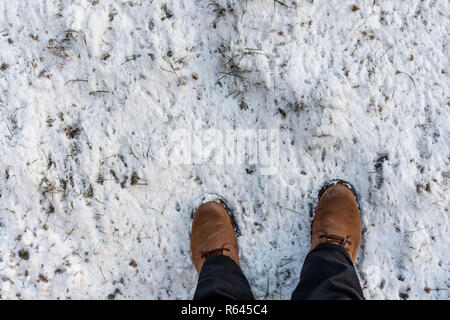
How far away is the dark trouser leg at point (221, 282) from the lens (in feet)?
5.06

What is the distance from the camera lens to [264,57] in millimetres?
1888

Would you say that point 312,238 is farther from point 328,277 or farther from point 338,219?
point 328,277

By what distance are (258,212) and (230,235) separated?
0.19 meters

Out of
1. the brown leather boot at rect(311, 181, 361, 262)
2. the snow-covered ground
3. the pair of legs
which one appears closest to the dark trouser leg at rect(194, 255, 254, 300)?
the pair of legs

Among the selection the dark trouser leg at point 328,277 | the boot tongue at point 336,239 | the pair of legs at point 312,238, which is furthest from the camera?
the boot tongue at point 336,239

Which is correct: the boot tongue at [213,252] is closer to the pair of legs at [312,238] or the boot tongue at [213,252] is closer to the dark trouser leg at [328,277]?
the pair of legs at [312,238]

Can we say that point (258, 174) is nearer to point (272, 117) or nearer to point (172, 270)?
point (272, 117)

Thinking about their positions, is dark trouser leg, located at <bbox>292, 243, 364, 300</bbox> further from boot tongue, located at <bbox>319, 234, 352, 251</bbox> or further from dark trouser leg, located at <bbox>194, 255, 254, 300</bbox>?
dark trouser leg, located at <bbox>194, 255, 254, 300</bbox>

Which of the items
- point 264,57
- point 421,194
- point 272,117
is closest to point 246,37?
point 264,57

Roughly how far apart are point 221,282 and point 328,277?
0.48 m

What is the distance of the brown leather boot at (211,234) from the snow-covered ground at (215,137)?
65mm

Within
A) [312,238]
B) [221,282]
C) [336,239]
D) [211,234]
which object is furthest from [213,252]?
[336,239]

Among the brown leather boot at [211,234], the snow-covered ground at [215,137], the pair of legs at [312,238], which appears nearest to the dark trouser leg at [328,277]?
the pair of legs at [312,238]

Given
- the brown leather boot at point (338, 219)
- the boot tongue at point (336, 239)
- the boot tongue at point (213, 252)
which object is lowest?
the boot tongue at point (213, 252)
